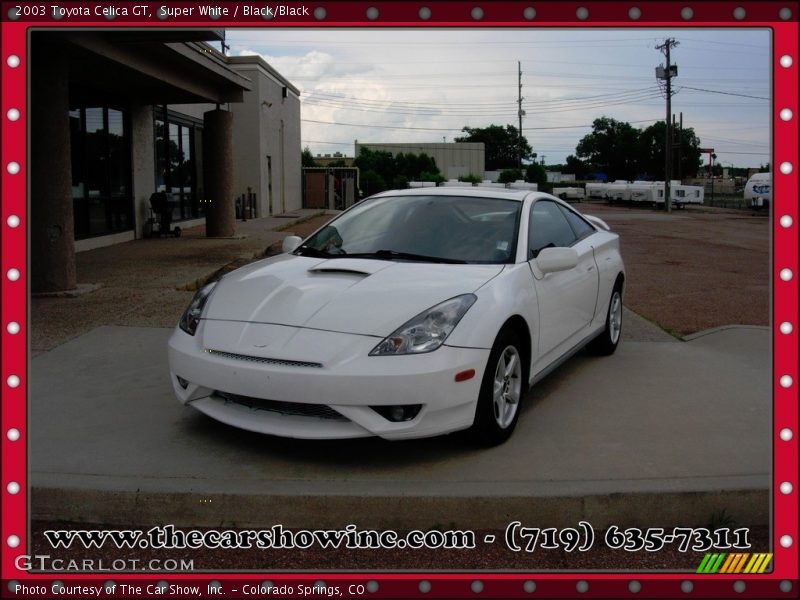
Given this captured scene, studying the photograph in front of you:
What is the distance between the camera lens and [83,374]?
5.91 meters

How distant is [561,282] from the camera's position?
17.7ft

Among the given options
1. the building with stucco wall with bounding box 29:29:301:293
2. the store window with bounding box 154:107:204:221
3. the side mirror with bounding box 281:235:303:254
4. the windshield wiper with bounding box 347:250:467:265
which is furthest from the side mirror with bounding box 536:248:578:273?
the store window with bounding box 154:107:204:221

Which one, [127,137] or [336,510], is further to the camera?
[127,137]

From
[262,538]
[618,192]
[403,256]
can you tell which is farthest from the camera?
[618,192]

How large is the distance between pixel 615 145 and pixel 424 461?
81597 millimetres

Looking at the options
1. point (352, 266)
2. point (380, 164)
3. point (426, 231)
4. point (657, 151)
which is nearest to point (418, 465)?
point (352, 266)

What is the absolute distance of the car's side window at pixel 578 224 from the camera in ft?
20.9

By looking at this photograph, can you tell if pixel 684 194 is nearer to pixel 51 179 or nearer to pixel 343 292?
pixel 51 179

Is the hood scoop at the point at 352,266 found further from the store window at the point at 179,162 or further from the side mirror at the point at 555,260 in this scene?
the store window at the point at 179,162

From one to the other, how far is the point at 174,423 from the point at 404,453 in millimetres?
1461

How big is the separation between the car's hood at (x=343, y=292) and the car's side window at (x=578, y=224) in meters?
1.75

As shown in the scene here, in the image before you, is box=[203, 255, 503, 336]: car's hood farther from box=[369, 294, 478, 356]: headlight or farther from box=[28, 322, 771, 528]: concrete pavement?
box=[28, 322, 771, 528]: concrete pavement

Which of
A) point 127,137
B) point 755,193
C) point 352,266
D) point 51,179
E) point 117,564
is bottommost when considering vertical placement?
point 117,564

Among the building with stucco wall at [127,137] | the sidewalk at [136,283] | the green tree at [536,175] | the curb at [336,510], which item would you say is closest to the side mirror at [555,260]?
the curb at [336,510]
